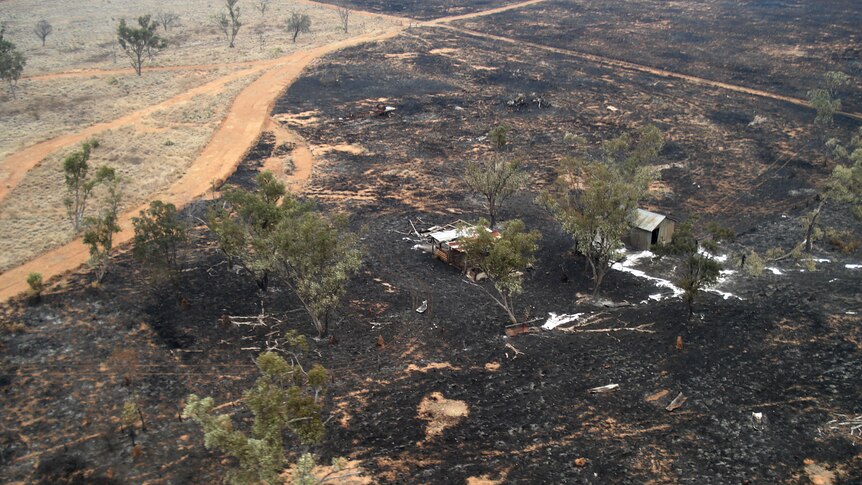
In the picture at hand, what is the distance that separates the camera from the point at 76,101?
57.4 m

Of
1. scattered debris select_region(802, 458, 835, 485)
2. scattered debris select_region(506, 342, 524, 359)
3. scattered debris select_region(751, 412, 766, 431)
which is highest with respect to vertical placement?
scattered debris select_region(506, 342, 524, 359)

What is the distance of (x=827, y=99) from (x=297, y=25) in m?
58.3

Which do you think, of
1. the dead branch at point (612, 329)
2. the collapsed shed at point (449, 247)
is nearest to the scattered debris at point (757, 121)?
the collapsed shed at point (449, 247)

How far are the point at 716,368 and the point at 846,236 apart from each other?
16.4 metres

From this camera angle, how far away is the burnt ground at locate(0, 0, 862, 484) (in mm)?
20422

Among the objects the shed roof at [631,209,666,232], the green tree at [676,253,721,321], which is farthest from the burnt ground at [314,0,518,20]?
the green tree at [676,253,721,321]

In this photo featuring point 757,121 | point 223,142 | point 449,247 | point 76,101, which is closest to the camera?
point 449,247

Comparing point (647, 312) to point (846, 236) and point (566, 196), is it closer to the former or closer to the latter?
point (566, 196)

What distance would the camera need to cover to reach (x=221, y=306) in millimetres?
28766

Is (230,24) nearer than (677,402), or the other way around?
(677,402)

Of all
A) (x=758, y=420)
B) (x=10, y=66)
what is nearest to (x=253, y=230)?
(x=758, y=420)

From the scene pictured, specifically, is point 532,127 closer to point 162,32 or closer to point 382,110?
point 382,110

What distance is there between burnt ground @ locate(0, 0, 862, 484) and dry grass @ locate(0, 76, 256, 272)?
524 centimetres

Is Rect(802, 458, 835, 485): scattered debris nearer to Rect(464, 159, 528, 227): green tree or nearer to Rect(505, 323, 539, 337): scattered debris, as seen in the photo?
Rect(505, 323, 539, 337): scattered debris
